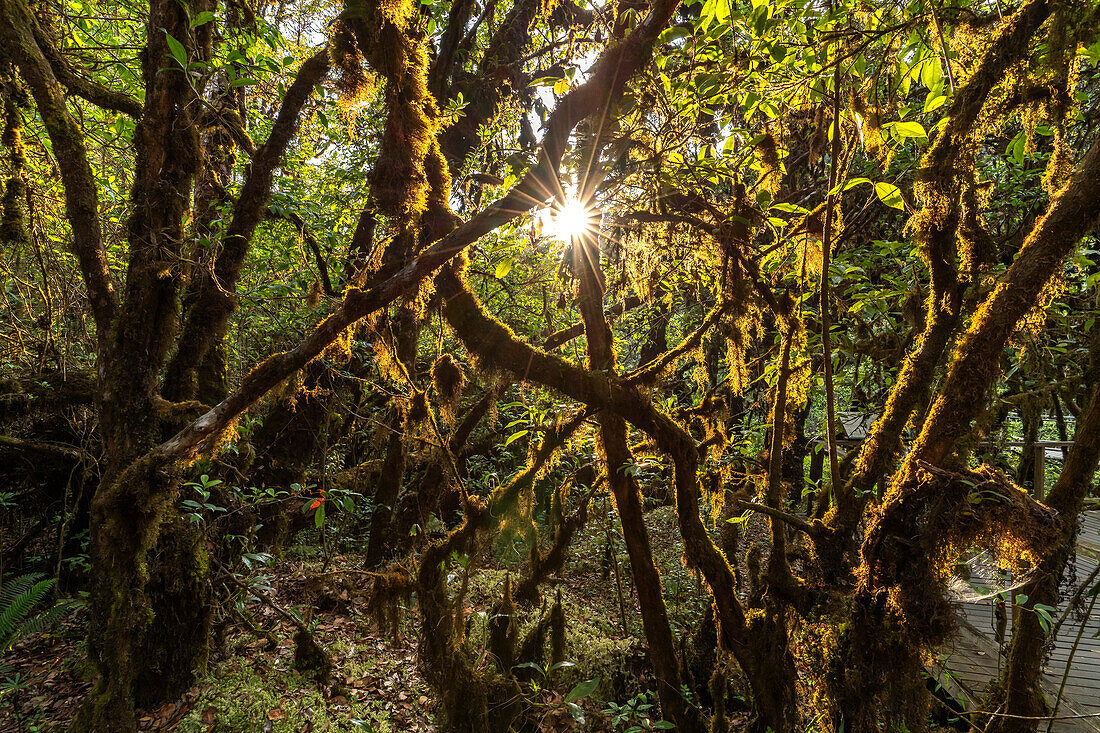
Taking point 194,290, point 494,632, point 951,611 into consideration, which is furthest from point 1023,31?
point 194,290

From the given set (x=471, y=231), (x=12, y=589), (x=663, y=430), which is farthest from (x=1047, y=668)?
(x=12, y=589)

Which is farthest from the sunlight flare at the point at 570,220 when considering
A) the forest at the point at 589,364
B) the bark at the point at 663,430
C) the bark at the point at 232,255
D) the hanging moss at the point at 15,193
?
the hanging moss at the point at 15,193

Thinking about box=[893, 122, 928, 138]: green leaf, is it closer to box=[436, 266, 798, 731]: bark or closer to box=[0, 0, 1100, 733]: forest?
box=[0, 0, 1100, 733]: forest

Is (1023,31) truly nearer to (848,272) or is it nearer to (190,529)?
(848,272)

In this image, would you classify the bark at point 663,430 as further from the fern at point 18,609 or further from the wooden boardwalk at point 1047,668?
the fern at point 18,609

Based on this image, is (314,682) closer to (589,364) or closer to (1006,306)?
(589,364)

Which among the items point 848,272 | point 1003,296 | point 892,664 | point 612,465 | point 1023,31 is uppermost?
point 1023,31

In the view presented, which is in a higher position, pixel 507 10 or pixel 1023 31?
pixel 507 10

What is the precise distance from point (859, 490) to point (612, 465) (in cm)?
150

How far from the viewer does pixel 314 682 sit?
13.1ft

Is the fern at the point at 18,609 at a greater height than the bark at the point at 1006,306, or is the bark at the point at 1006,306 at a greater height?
the bark at the point at 1006,306

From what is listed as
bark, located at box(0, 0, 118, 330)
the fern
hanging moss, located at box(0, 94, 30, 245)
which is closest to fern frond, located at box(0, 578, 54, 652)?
the fern

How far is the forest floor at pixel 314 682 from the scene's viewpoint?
3451 mm

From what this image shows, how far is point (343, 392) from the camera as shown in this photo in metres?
6.47
